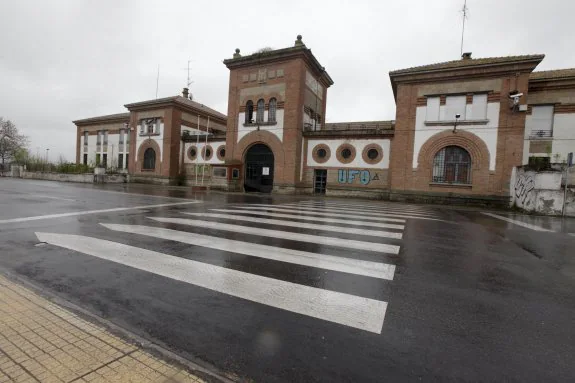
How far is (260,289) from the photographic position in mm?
3430

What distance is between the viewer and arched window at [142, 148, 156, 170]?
32253 mm

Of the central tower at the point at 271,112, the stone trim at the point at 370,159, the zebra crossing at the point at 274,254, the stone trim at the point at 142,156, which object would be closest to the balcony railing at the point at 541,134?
the stone trim at the point at 370,159

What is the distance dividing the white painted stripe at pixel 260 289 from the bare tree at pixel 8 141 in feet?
229

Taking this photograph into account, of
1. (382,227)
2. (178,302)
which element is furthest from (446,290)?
(382,227)

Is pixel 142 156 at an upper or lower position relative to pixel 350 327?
upper

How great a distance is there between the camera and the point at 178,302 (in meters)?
3.08

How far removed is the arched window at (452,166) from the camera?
63.9 ft

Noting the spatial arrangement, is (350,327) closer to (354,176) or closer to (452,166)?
(452,166)

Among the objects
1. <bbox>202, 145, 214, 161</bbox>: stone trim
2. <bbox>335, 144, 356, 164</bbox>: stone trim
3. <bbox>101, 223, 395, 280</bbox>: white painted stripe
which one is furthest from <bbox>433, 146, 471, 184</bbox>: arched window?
<bbox>202, 145, 214, 161</bbox>: stone trim

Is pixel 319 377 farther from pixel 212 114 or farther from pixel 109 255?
pixel 212 114

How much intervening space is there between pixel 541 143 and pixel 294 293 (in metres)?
23.8

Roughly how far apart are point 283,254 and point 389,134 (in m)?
19.2

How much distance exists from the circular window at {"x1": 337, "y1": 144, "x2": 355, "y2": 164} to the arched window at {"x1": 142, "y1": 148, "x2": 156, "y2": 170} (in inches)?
830

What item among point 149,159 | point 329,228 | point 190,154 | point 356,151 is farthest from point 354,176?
point 149,159
